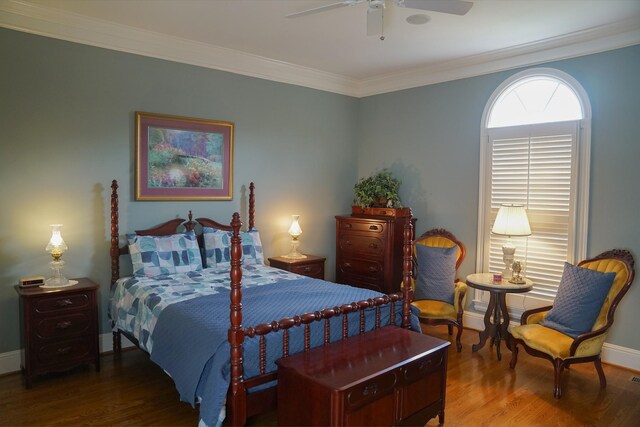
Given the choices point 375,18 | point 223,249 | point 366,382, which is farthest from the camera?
point 223,249

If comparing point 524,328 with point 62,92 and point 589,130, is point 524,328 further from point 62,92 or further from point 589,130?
point 62,92

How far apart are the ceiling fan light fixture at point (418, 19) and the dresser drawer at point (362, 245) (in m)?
2.35

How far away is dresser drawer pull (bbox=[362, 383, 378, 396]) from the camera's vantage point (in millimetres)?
2437

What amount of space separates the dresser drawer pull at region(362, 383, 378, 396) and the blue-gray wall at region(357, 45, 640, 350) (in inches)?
112

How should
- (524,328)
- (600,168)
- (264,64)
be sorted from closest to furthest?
(524,328)
(600,168)
(264,64)

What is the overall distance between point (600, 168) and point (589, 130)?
1.19ft

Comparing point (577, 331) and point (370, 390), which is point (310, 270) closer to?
point (577, 331)

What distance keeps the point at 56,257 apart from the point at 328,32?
306 cm

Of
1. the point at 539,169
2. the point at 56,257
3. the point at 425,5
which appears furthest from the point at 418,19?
the point at 56,257

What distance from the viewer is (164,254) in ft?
13.7

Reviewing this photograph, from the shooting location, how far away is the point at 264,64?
5152 mm

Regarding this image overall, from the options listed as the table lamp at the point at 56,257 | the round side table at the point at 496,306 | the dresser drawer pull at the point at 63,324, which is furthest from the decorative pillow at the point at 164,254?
the round side table at the point at 496,306

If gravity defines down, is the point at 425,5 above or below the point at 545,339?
above

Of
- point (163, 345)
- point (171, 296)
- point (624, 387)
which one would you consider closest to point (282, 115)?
point (171, 296)
